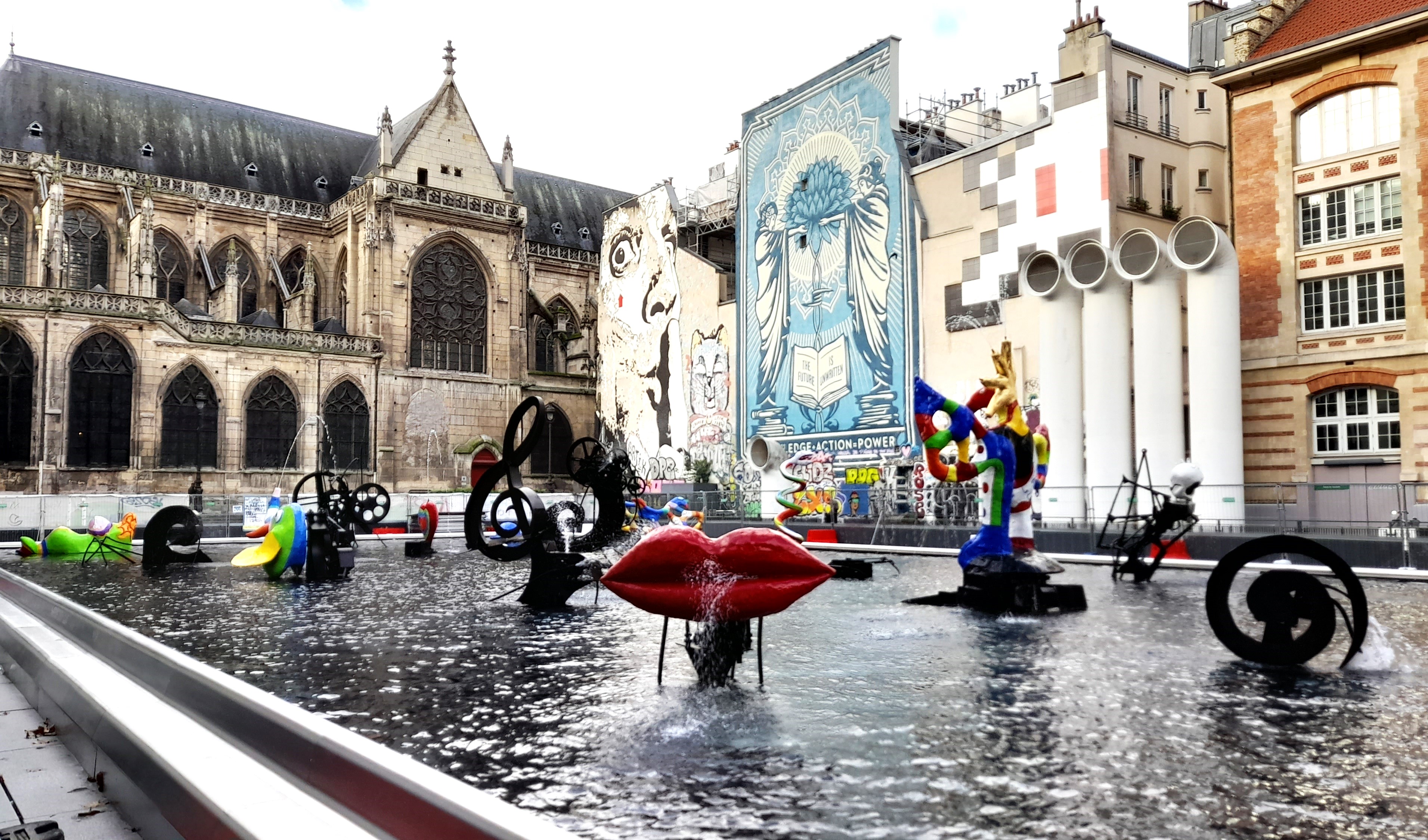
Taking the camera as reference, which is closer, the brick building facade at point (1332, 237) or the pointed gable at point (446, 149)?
the brick building facade at point (1332, 237)

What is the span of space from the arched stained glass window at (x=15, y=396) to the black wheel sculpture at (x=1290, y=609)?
40071mm

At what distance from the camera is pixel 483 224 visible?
49031 millimetres

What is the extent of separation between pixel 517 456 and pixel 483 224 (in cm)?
3985

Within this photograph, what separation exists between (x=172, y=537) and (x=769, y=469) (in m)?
20.3

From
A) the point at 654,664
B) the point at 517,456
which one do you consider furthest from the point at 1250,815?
the point at 517,456

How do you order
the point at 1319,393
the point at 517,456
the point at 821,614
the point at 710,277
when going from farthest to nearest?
the point at 710,277 < the point at 1319,393 < the point at 517,456 < the point at 821,614

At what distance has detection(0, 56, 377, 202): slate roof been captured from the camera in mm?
42812

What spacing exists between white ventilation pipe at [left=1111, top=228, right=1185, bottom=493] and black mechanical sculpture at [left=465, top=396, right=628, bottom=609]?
13.6 m

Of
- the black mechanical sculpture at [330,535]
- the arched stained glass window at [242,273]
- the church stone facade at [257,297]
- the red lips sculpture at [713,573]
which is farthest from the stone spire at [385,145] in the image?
the red lips sculpture at [713,573]

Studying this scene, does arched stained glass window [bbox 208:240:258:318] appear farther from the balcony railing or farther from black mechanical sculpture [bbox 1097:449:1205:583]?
black mechanical sculpture [bbox 1097:449:1205:583]

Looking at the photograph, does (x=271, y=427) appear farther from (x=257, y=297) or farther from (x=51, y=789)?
(x=51, y=789)

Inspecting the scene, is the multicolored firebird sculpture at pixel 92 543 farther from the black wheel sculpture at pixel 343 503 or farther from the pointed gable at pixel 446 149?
the pointed gable at pixel 446 149

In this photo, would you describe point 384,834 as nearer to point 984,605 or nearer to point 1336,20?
point 984,605

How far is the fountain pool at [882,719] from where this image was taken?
3.92 meters
